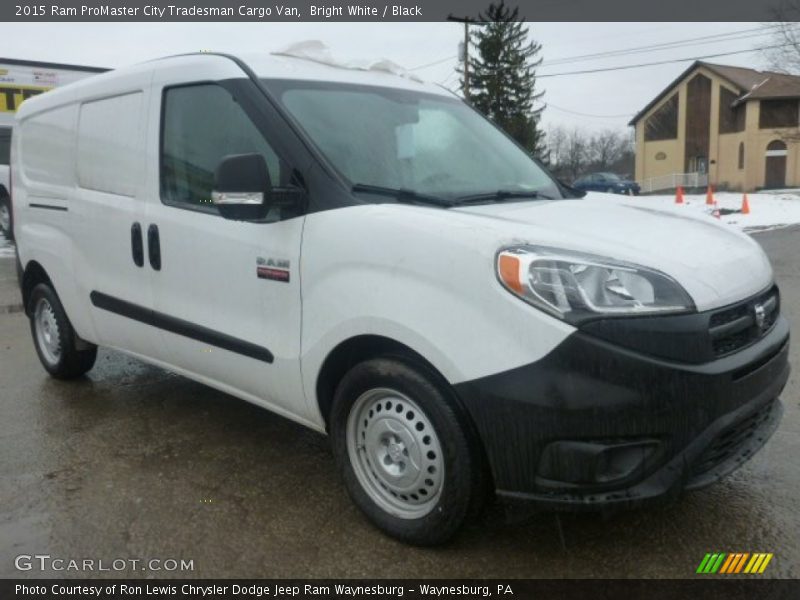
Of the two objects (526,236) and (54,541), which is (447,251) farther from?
(54,541)

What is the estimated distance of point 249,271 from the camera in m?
3.24

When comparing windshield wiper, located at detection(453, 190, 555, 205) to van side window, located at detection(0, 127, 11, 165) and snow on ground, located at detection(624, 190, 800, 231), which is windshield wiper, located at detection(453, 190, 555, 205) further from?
van side window, located at detection(0, 127, 11, 165)

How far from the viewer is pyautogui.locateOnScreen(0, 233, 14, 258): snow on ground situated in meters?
13.8

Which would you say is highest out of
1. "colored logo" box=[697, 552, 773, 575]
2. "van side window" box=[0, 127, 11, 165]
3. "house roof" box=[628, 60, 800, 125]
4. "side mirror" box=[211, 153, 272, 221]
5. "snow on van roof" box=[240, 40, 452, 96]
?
"house roof" box=[628, 60, 800, 125]

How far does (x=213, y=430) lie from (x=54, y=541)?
128 centimetres

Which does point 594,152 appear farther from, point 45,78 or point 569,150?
point 45,78

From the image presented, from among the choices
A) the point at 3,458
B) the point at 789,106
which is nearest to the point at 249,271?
the point at 3,458

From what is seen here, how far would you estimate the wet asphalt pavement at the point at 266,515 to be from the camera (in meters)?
2.76

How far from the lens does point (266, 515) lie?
315 centimetres

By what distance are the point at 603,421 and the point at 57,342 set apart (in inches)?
160

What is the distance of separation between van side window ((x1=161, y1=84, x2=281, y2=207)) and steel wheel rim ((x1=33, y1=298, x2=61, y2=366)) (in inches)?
74.2

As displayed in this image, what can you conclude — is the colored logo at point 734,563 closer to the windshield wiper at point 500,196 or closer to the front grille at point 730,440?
the front grille at point 730,440

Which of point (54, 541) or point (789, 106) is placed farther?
point (789, 106)

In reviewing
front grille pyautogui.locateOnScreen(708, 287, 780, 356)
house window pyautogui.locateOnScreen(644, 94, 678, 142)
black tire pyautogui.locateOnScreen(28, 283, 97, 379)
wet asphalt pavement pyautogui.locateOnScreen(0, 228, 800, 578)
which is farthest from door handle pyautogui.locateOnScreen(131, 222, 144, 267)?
house window pyautogui.locateOnScreen(644, 94, 678, 142)
